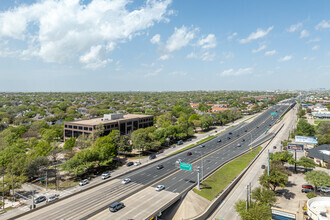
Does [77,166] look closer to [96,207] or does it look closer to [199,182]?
[96,207]

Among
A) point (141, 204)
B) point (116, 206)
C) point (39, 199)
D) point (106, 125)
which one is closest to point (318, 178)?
point (141, 204)

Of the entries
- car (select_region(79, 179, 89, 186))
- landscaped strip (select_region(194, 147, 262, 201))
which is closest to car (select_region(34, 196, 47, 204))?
car (select_region(79, 179, 89, 186))

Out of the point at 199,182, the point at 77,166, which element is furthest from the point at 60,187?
the point at 199,182

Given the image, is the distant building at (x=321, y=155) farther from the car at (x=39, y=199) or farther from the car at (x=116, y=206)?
the car at (x=39, y=199)

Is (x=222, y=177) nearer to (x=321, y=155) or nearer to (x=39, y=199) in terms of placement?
(x=321, y=155)

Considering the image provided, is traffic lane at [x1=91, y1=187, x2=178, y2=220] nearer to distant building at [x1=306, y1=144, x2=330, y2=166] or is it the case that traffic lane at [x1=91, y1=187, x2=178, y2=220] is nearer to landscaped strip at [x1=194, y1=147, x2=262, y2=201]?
landscaped strip at [x1=194, y1=147, x2=262, y2=201]

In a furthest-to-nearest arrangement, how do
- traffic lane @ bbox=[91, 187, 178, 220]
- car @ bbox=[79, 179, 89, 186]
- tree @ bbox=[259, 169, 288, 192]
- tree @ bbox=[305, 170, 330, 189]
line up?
car @ bbox=[79, 179, 89, 186] → tree @ bbox=[259, 169, 288, 192] → tree @ bbox=[305, 170, 330, 189] → traffic lane @ bbox=[91, 187, 178, 220]
